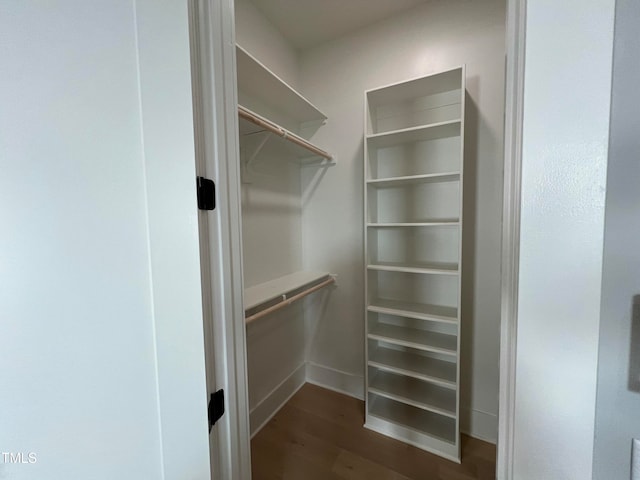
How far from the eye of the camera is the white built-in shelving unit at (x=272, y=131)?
1.33m

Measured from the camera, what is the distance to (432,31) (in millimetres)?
1626


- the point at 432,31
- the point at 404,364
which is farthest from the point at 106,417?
the point at 432,31

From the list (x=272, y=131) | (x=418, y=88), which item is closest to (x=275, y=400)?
(x=272, y=131)

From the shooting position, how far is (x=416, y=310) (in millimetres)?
1613

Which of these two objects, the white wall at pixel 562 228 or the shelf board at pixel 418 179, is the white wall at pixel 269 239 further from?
the white wall at pixel 562 228

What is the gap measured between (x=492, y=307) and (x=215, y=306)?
5.44 feet

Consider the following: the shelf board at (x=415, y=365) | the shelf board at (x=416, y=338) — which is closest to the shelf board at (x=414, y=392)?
the shelf board at (x=415, y=365)

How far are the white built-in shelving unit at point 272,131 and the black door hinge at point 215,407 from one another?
56 centimetres

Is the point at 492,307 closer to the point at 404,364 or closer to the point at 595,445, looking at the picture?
the point at 404,364

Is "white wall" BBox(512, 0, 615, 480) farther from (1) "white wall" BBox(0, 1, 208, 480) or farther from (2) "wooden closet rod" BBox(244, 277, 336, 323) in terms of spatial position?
(2) "wooden closet rod" BBox(244, 277, 336, 323)

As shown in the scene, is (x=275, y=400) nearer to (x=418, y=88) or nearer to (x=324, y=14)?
(x=418, y=88)

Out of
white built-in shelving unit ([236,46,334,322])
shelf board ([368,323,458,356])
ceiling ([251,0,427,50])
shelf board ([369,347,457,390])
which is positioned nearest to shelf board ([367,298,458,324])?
shelf board ([368,323,458,356])

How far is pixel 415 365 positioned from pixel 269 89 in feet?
6.62

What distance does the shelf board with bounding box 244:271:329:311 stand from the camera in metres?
1.38
